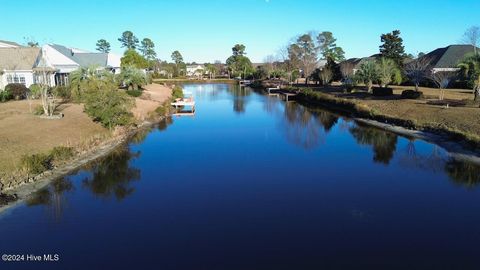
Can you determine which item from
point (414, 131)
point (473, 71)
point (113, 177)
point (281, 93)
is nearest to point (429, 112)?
point (414, 131)

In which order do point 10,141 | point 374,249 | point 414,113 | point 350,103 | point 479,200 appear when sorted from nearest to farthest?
point 374,249 → point 479,200 → point 10,141 → point 414,113 → point 350,103

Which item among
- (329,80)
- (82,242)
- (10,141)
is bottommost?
(82,242)

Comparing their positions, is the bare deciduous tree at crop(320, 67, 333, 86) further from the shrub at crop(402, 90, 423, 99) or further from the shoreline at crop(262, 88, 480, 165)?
the shrub at crop(402, 90, 423, 99)

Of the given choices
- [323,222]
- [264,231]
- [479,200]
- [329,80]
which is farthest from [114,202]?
Answer: [329,80]

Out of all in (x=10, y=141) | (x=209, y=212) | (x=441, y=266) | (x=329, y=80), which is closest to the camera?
(x=441, y=266)

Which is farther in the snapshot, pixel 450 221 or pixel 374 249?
pixel 450 221

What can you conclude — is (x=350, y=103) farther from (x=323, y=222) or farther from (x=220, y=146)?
(x=323, y=222)

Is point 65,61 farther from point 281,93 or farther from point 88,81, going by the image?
point 281,93

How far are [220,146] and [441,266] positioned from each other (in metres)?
16.0

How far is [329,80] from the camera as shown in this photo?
6406 cm

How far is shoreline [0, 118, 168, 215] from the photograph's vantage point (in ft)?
44.9

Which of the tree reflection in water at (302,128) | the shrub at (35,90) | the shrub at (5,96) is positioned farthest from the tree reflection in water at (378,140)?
the shrub at (5,96)

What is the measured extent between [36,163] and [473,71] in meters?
33.7

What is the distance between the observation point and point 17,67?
3919 cm
